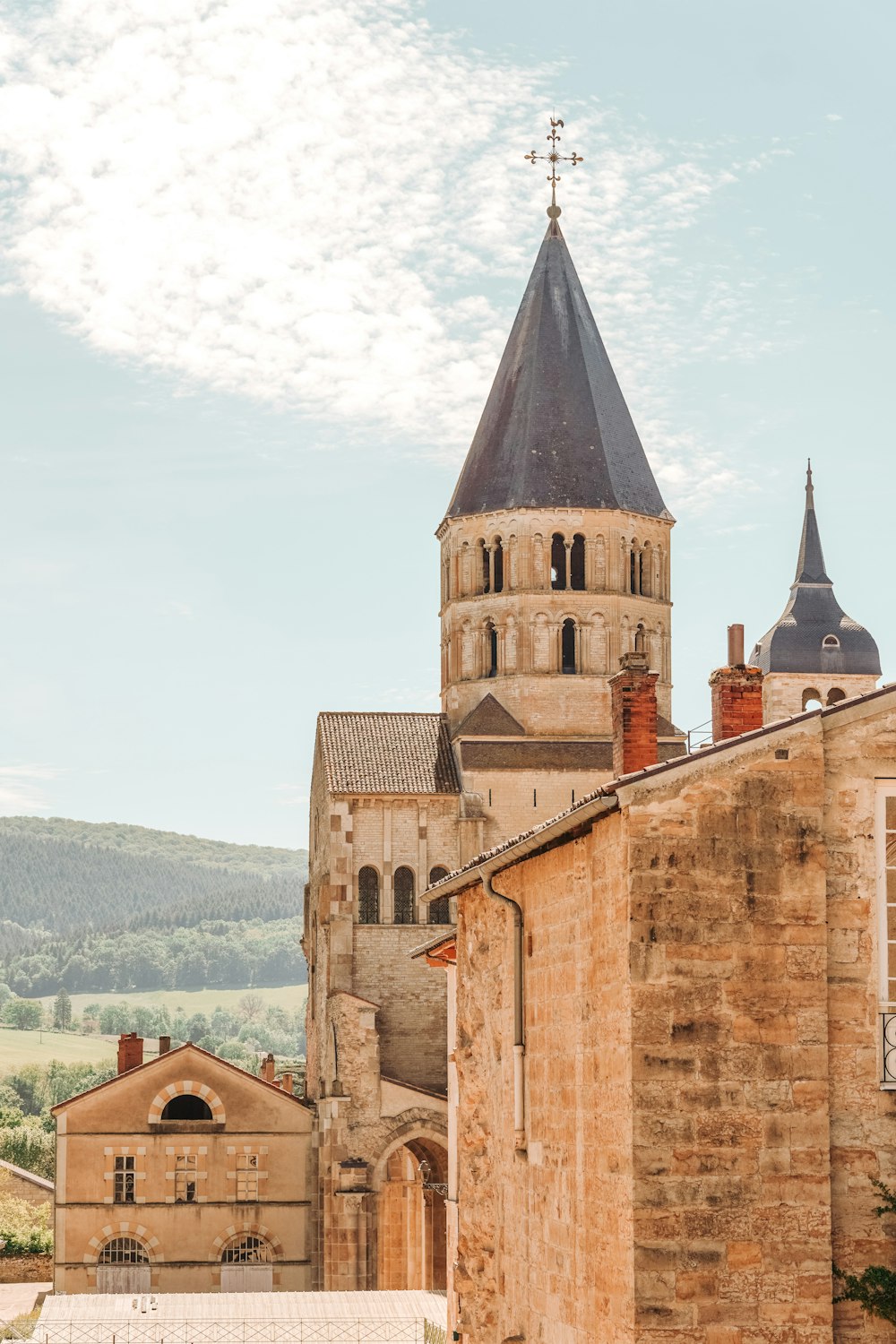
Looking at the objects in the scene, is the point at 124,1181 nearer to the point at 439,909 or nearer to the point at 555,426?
the point at 439,909

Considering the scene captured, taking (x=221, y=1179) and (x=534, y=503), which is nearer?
(x=221, y=1179)

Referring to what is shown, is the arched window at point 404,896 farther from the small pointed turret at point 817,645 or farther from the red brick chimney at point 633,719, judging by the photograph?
the red brick chimney at point 633,719

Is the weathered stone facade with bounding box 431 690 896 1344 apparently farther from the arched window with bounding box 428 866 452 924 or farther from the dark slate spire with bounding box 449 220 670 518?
the dark slate spire with bounding box 449 220 670 518

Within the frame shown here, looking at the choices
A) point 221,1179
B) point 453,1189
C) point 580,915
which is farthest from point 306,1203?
point 580,915

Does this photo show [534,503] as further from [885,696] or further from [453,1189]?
[885,696]

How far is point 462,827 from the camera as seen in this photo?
186 ft

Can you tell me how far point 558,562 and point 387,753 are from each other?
7.32 m

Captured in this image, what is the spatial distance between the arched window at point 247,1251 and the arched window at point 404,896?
9.19 m

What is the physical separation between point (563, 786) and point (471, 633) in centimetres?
566

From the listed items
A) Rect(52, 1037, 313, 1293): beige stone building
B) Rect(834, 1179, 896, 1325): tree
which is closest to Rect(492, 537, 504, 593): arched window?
Rect(52, 1037, 313, 1293): beige stone building

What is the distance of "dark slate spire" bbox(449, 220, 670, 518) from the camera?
59.9 metres

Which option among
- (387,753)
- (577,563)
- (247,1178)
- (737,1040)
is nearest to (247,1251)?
(247,1178)

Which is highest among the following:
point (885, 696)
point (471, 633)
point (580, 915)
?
point (471, 633)

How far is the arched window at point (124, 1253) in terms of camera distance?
52.8m
